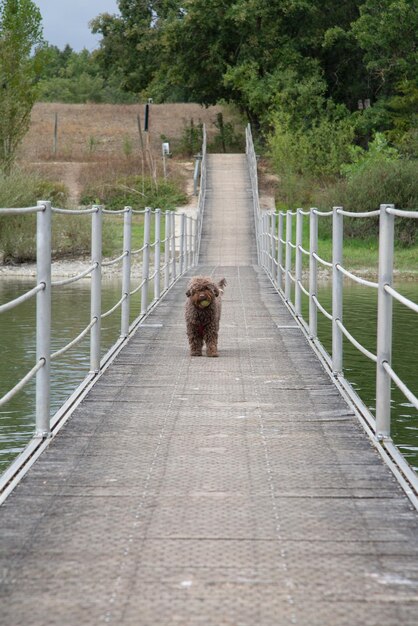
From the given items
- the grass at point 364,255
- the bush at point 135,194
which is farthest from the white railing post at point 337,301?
the bush at point 135,194

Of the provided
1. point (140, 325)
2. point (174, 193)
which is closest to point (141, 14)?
point (174, 193)

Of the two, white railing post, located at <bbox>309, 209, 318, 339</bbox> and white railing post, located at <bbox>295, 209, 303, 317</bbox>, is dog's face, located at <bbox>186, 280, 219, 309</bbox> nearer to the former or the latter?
white railing post, located at <bbox>309, 209, 318, 339</bbox>

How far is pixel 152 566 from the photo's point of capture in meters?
3.61

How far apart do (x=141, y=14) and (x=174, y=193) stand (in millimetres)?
13839

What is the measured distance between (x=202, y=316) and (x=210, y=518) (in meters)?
4.79

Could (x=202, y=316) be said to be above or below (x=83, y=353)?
above

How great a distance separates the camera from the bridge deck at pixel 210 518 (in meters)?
3.29

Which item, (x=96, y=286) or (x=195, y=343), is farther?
(x=195, y=343)

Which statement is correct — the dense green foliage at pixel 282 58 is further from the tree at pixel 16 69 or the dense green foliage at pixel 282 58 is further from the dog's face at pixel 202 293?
the dog's face at pixel 202 293

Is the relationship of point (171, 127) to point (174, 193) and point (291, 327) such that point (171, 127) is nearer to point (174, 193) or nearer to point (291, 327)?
point (174, 193)

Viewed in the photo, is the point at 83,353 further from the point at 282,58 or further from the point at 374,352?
the point at 282,58

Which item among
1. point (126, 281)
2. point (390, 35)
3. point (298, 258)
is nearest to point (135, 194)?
point (390, 35)

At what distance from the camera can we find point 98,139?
47938 mm

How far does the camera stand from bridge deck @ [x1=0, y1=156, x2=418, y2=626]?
10.8 feet
